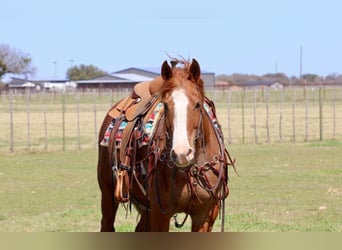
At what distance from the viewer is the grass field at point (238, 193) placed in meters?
8.80

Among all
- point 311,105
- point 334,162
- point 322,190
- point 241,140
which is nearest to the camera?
point 322,190

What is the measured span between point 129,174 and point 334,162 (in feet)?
42.7

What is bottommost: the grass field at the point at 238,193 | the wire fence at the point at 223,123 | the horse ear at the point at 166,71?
the grass field at the point at 238,193

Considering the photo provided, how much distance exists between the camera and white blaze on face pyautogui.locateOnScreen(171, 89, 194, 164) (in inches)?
146

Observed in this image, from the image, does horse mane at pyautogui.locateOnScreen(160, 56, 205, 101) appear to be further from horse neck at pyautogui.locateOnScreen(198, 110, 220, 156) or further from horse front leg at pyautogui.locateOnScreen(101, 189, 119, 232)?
horse front leg at pyautogui.locateOnScreen(101, 189, 119, 232)

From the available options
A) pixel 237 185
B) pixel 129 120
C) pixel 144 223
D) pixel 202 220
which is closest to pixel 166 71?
pixel 202 220

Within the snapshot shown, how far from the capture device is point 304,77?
12288 cm

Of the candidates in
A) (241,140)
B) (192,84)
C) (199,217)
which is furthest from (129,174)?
(241,140)

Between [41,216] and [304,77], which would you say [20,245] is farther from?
[304,77]

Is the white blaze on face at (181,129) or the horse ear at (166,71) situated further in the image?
the horse ear at (166,71)

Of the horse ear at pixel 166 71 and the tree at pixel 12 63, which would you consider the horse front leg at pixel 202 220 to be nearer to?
the horse ear at pixel 166 71

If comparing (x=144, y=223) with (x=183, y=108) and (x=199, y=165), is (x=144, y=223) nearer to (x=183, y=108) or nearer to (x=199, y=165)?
(x=199, y=165)

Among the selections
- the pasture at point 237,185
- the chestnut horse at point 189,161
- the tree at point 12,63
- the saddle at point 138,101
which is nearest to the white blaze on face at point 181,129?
the chestnut horse at point 189,161

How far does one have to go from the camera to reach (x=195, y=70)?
431 centimetres
